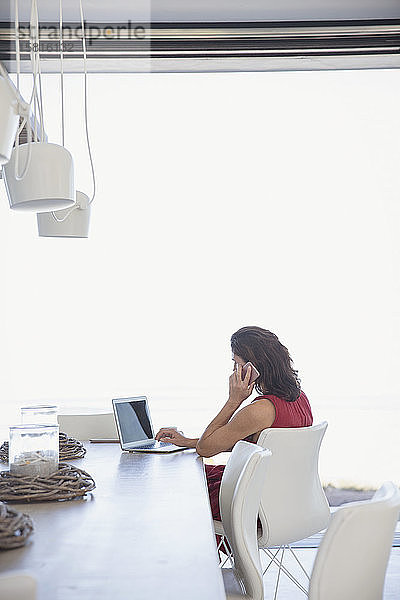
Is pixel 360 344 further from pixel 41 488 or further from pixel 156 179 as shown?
pixel 41 488

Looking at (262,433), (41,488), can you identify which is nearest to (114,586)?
(41,488)

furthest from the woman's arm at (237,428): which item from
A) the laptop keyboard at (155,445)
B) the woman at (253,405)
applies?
the laptop keyboard at (155,445)

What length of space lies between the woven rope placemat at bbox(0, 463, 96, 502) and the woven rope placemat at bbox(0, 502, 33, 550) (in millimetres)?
361

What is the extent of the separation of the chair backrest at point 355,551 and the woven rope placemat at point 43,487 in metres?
0.69

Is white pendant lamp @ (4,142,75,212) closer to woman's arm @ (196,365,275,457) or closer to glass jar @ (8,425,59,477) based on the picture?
glass jar @ (8,425,59,477)

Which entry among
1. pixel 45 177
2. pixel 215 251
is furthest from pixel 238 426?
pixel 215 251

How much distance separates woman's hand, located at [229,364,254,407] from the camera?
9.14ft

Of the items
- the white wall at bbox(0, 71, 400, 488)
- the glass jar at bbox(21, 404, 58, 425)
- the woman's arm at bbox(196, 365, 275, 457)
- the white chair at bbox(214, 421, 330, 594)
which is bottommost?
the white chair at bbox(214, 421, 330, 594)

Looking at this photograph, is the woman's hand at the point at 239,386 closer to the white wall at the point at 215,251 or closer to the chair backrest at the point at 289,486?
the chair backrest at the point at 289,486

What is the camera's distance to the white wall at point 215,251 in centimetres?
436

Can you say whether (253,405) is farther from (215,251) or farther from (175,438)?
(215,251)

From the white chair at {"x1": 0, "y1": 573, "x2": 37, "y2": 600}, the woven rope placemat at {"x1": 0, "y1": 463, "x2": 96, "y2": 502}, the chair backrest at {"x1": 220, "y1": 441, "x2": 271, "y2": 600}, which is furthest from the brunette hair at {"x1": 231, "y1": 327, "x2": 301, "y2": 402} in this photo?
the white chair at {"x1": 0, "y1": 573, "x2": 37, "y2": 600}

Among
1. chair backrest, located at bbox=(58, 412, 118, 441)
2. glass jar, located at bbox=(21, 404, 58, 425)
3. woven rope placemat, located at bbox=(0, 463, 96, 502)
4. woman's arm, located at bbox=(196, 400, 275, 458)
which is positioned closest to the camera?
woven rope placemat, located at bbox=(0, 463, 96, 502)

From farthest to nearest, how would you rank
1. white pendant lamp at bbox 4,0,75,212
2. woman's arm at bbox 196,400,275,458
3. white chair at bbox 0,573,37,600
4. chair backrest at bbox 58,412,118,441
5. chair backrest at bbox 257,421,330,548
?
1. chair backrest at bbox 58,412,118,441
2. woman's arm at bbox 196,400,275,458
3. chair backrest at bbox 257,421,330,548
4. white pendant lamp at bbox 4,0,75,212
5. white chair at bbox 0,573,37,600
